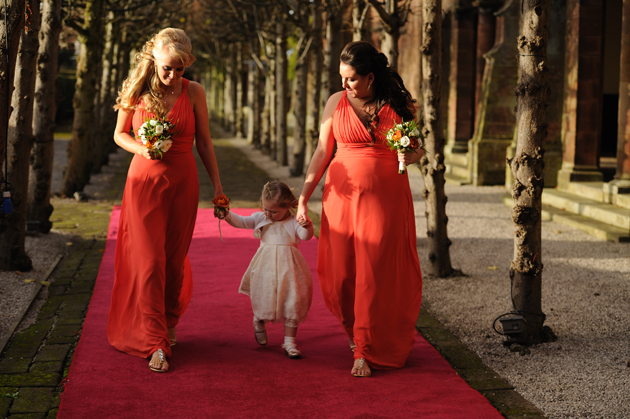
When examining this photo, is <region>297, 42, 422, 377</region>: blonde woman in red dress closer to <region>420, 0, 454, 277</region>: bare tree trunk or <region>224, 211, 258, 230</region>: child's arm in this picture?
<region>224, 211, 258, 230</region>: child's arm

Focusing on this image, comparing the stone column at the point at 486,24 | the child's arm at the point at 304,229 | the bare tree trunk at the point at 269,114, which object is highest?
the stone column at the point at 486,24

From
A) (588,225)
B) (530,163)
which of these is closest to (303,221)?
(530,163)

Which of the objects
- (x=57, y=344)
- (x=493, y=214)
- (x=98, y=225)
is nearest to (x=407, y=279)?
(x=57, y=344)

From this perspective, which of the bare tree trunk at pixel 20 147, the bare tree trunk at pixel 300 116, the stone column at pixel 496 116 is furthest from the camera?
the bare tree trunk at pixel 300 116

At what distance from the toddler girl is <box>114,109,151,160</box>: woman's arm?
765mm

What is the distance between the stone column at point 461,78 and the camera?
19.6 meters

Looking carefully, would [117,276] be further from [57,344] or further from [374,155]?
[374,155]

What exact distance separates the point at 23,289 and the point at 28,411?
3.19 meters

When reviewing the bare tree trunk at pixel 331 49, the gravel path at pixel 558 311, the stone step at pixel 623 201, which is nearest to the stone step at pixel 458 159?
the bare tree trunk at pixel 331 49

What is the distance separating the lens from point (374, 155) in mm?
4945

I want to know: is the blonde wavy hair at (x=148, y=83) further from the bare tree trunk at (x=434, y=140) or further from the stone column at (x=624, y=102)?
the stone column at (x=624, y=102)

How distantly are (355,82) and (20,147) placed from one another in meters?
4.89

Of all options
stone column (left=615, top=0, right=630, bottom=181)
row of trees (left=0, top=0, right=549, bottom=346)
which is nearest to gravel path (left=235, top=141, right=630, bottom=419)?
row of trees (left=0, top=0, right=549, bottom=346)

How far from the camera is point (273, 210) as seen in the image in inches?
205
